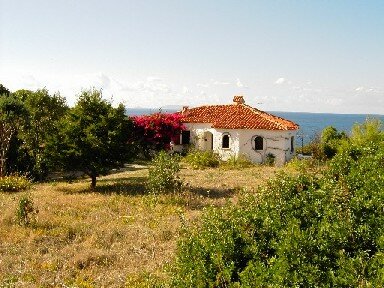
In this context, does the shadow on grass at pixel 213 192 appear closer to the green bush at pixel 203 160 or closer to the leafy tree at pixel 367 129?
the green bush at pixel 203 160

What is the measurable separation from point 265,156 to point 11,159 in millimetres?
19832

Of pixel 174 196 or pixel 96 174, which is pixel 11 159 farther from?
pixel 174 196

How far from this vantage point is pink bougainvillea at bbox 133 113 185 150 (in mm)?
35812

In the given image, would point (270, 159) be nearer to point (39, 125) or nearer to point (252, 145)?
point (252, 145)

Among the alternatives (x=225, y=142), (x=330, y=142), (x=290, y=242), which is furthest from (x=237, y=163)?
(x=290, y=242)

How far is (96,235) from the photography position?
42.9ft

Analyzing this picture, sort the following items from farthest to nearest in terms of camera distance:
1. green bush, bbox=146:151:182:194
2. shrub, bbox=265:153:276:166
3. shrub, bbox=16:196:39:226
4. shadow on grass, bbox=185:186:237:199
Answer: shrub, bbox=265:153:276:166, shadow on grass, bbox=185:186:237:199, green bush, bbox=146:151:182:194, shrub, bbox=16:196:39:226

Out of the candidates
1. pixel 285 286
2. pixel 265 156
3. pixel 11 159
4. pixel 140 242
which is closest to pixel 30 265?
A: pixel 140 242

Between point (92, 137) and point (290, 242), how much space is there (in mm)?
15623

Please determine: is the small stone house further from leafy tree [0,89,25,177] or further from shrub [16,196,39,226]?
shrub [16,196,39,226]

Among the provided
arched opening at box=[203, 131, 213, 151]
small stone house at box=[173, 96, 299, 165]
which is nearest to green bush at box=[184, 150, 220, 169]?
small stone house at box=[173, 96, 299, 165]

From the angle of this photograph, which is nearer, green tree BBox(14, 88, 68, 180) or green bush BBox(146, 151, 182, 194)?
green bush BBox(146, 151, 182, 194)

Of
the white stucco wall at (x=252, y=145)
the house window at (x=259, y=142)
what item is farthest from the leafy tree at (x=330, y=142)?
the house window at (x=259, y=142)

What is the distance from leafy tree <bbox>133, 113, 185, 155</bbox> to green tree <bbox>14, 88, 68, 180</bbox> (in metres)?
6.99
